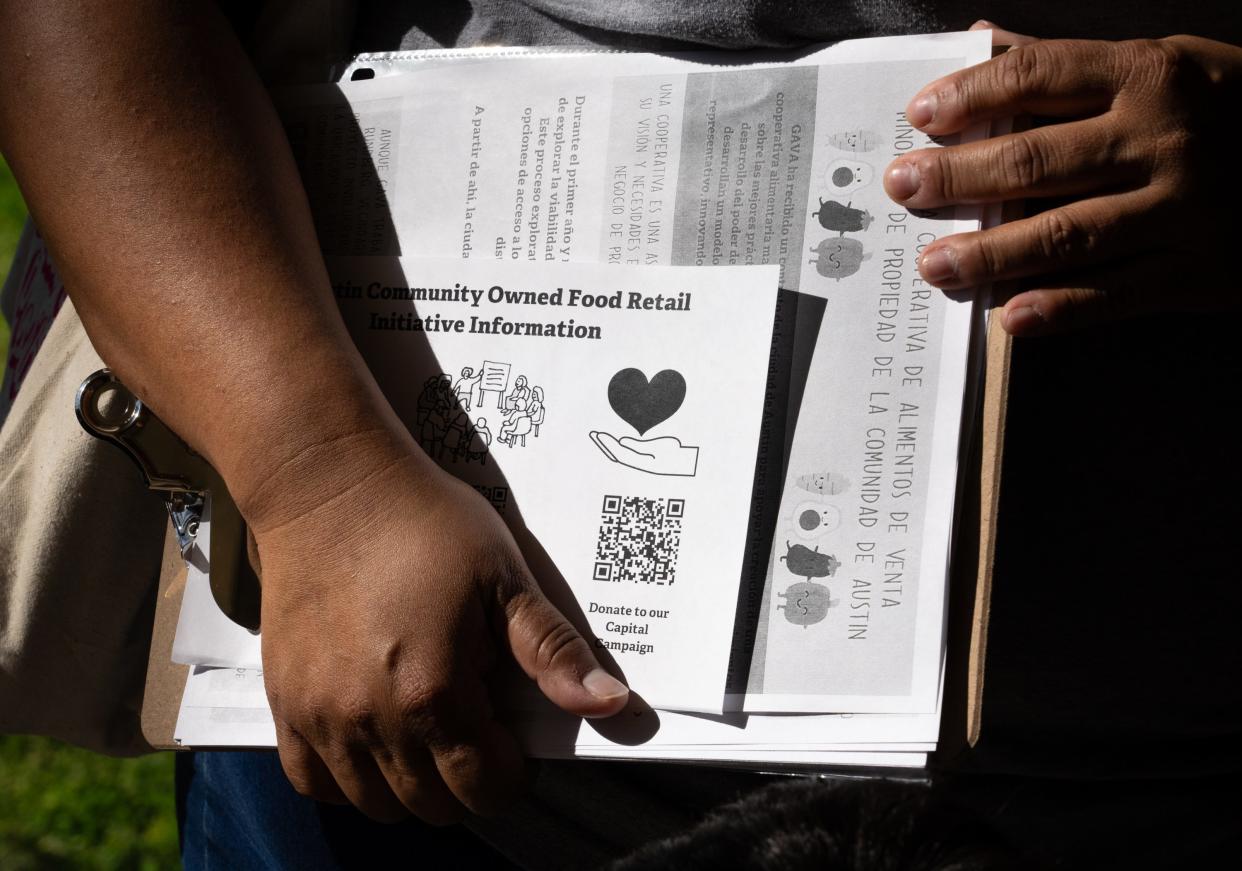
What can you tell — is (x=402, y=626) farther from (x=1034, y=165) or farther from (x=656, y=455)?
(x=1034, y=165)

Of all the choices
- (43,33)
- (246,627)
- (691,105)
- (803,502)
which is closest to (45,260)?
(43,33)

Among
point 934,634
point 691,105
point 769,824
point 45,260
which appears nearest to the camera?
point 769,824

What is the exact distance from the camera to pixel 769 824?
475 mm

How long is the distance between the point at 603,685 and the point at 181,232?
1.36 feet

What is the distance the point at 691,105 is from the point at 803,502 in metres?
0.30

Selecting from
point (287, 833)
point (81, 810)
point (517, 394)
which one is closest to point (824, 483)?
point (517, 394)

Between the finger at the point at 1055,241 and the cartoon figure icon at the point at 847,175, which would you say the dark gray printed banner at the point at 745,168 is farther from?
the finger at the point at 1055,241

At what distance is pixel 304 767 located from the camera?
73 centimetres

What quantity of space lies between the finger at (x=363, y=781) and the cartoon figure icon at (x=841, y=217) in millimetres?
475

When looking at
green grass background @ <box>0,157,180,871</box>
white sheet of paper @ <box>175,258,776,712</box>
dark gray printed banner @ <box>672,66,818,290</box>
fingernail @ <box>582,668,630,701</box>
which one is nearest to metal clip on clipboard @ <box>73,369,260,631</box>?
white sheet of paper @ <box>175,258,776,712</box>

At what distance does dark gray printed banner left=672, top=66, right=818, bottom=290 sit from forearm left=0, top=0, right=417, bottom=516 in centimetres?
26

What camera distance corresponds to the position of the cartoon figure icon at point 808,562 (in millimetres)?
680

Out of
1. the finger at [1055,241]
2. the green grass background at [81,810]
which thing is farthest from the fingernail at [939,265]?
the green grass background at [81,810]

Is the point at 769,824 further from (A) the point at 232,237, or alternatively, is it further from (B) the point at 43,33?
(B) the point at 43,33
